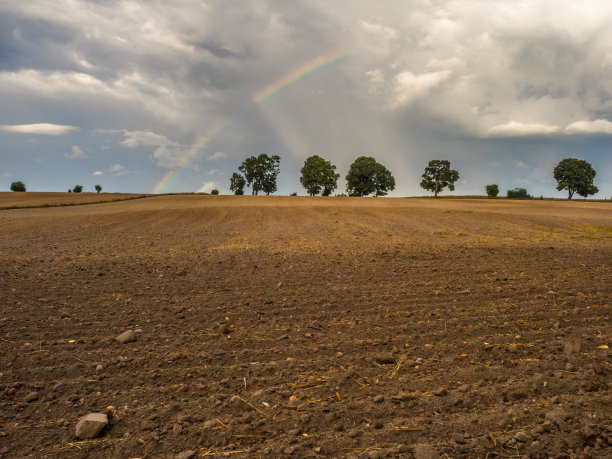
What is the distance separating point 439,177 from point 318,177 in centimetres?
3766

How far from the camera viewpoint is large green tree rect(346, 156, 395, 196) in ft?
305

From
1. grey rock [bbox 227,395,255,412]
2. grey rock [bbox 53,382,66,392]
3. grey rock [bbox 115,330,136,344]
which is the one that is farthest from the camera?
grey rock [bbox 115,330,136,344]

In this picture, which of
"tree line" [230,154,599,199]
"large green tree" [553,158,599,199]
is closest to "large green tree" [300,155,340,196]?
"tree line" [230,154,599,199]

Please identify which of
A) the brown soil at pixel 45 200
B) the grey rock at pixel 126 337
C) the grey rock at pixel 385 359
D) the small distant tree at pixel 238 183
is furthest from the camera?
the small distant tree at pixel 238 183

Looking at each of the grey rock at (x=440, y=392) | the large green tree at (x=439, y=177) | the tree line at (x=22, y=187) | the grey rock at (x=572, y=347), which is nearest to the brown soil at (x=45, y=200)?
the tree line at (x=22, y=187)

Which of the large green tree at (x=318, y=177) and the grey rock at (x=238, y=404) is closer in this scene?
the grey rock at (x=238, y=404)

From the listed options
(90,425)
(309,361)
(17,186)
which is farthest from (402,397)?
(17,186)

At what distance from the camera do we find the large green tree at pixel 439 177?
4126 inches

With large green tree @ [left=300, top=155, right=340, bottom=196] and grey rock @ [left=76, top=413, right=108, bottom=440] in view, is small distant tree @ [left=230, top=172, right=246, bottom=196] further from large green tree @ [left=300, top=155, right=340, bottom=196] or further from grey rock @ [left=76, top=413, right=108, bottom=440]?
grey rock @ [left=76, top=413, right=108, bottom=440]

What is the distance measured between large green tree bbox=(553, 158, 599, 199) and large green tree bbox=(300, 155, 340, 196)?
61700 mm

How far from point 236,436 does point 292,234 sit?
12736 millimetres

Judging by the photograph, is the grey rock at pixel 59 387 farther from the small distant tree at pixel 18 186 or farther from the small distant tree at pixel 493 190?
the small distant tree at pixel 493 190

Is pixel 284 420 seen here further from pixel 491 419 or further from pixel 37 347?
pixel 37 347

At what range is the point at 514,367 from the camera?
3.91m
